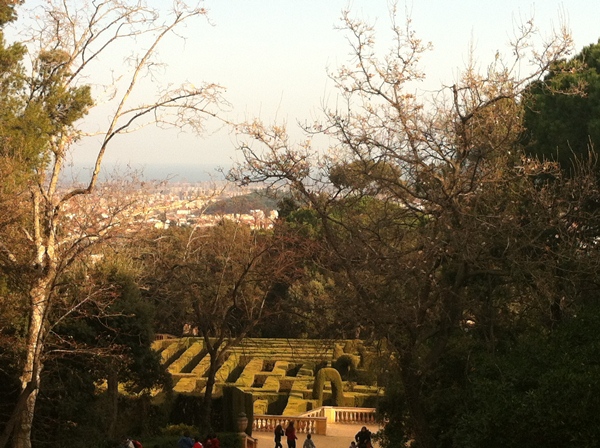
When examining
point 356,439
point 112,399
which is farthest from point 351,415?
point 112,399

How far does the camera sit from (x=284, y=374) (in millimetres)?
37688

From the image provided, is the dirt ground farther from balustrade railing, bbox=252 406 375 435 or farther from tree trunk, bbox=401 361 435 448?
tree trunk, bbox=401 361 435 448

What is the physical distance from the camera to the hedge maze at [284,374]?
109 ft

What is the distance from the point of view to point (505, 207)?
56.6ft

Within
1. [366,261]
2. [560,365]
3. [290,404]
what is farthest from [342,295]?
[290,404]

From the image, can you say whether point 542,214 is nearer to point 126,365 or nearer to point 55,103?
point 55,103


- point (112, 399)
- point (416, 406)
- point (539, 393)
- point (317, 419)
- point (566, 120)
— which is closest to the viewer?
point (539, 393)

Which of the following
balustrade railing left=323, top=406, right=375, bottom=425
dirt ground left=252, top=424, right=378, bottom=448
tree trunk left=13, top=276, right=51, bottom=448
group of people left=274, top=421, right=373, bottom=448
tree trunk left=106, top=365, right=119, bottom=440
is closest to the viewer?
tree trunk left=13, top=276, right=51, bottom=448

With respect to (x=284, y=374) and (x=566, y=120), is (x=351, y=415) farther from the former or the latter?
(x=566, y=120)

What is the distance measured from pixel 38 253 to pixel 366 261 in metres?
5.58

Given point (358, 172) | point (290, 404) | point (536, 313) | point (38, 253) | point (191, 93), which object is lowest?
point (290, 404)

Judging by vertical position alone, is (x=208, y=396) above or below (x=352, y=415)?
above

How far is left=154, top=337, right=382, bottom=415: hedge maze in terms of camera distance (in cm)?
3316

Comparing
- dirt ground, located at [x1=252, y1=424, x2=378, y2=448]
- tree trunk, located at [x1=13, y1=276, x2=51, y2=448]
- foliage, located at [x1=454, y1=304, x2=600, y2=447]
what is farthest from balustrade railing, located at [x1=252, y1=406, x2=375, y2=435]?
tree trunk, located at [x1=13, y1=276, x2=51, y2=448]
